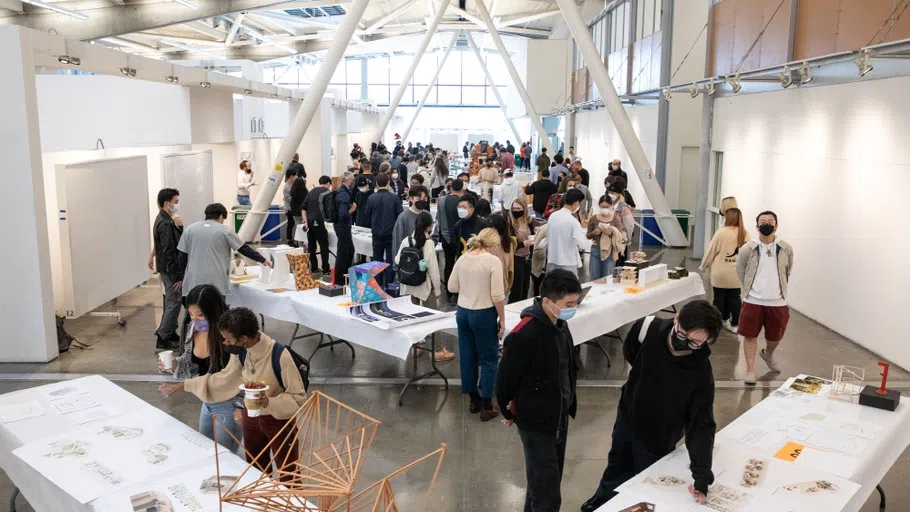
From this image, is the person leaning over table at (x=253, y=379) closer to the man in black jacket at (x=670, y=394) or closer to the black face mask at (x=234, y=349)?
the black face mask at (x=234, y=349)

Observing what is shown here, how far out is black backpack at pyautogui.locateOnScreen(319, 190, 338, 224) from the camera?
31.9ft

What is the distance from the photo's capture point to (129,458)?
11.3ft

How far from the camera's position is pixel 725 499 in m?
3.05

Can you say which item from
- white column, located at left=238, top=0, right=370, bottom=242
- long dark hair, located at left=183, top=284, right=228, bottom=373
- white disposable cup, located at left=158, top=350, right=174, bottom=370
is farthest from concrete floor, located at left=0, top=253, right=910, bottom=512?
white column, located at left=238, top=0, right=370, bottom=242

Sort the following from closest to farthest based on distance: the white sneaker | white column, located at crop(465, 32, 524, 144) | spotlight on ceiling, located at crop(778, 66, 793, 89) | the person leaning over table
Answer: the person leaning over table → the white sneaker → spotlight on ceiling, located at crop(778, 66, 793, 89) → white column, located at crop(465, 32, 524, 144)

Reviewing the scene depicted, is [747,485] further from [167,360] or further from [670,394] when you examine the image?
[167,360]

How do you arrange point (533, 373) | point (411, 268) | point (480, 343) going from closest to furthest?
point (533, 373) < point (480, 343) < point (411, 268)

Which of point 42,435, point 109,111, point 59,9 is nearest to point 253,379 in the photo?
point 42,435

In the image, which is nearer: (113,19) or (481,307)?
(481,307)

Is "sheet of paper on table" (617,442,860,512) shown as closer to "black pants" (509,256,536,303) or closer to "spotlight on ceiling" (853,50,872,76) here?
"spotlight on ceiling" (853,50,872,76)

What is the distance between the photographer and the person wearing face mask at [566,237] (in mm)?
7027

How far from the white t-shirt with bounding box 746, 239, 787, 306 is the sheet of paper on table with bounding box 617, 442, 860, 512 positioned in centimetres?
311

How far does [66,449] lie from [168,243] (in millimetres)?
3883

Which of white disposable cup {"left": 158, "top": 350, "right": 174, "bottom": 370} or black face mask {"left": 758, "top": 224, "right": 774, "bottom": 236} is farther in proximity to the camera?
black face mask {"left": 758, "top": 224, "right": 774, "bottom": 236}
